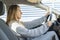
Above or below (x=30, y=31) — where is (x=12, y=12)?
above

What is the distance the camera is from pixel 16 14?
3.30 metres

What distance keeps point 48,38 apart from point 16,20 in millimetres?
491

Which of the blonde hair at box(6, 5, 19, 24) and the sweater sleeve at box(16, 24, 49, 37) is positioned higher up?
the blonde hair at box(6, 5, 19, 24)

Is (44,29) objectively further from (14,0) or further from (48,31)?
(14,0)

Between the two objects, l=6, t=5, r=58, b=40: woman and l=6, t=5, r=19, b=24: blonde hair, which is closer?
l=6, t=5, r=58, b=40: woman

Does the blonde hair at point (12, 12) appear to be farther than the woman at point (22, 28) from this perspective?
Yes

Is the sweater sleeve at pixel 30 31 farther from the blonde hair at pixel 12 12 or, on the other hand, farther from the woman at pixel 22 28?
the blonde hair at pixel 12 12

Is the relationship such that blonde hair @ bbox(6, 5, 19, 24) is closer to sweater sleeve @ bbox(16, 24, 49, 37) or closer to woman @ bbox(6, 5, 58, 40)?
woman @ bbox(6, 5, 58, 40)

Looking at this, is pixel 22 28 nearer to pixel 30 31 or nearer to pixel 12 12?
pixel 30 31

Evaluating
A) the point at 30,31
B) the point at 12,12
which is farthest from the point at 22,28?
the point at 12,12

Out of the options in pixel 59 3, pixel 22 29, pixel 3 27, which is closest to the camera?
pixel 3 27

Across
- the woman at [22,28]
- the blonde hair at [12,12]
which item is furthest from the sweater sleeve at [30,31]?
the blonde hair at [12,12]

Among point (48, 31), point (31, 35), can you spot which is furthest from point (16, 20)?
point (48, 31)

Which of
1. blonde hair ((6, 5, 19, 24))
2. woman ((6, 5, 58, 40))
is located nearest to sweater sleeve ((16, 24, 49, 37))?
woman ((6, 5, 58, 40))
